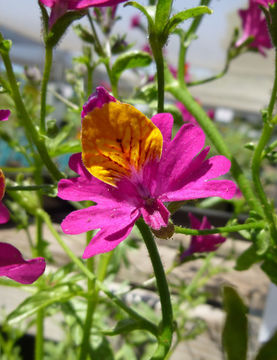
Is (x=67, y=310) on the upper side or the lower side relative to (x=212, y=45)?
upper

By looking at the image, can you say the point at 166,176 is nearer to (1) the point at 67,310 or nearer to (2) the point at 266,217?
(2) the point at 266,217

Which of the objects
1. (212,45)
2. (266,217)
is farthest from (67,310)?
(212,45)

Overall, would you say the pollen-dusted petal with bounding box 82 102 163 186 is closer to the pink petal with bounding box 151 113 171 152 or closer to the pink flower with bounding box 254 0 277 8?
the pink petal with bounding box 151 113 171 152

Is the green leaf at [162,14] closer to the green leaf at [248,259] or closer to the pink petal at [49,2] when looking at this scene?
the pink petal at [49,2]

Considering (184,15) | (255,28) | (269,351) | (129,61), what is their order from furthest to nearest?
(255,28) → (129,61) → (184,15) → (269,351)

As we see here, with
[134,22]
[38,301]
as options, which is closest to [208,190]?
[38,301]

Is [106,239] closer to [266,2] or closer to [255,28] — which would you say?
[266,2]
